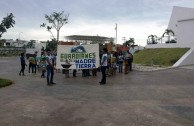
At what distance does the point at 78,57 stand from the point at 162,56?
49.4 ft

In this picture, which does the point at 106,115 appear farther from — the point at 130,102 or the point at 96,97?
the point at 96,97

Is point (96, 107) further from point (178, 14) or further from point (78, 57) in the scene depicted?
point (178, 14)

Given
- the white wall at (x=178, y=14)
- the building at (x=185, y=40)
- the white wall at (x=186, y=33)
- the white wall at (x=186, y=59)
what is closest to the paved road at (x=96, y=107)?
the white wall at (x=186, y=59)

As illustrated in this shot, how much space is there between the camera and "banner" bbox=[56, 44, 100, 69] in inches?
800

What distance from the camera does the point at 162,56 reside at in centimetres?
3300

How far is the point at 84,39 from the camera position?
6369 cm

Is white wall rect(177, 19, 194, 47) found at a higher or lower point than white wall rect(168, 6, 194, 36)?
lower

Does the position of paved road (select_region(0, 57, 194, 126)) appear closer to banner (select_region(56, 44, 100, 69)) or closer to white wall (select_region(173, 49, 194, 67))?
banner (select_region(56, 44, 100, 69))

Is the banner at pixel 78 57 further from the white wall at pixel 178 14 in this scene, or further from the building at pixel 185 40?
the white wall at pixel 178 14

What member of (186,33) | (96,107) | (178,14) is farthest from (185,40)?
(96,107)

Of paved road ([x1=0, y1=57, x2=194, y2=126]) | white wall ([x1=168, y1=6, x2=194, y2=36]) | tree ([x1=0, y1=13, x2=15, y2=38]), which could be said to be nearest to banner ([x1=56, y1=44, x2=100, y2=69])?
tree ([x1=0, y1=13, x2=15, y2=38])

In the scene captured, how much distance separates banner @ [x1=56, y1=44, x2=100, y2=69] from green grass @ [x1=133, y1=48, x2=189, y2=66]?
40.0 feet

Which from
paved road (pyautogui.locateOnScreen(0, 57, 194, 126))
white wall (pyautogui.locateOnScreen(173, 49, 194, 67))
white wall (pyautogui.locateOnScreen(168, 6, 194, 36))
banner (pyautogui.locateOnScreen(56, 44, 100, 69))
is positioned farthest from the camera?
white wall (pyautogui.locateOnScreen(168, 6, 194, 36))

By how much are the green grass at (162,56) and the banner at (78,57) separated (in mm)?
12183
